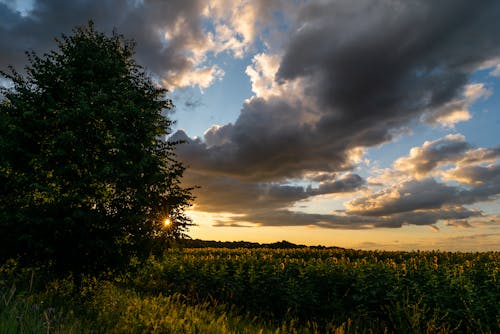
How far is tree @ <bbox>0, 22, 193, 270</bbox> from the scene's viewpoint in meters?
9.79

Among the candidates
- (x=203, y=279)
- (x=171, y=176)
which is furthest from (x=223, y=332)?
(x=203, y=279)

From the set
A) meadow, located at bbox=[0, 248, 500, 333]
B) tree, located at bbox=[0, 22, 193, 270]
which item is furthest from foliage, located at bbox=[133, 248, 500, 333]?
tree, located at bbox=[0, 22, 193, 270]

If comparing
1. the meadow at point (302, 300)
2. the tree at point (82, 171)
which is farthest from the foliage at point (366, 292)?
the tree at point (82, 171)

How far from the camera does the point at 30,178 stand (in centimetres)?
994

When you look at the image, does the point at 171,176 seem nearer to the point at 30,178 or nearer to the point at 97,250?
the point at 97,250

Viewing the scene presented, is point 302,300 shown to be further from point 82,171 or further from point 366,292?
point 82,171

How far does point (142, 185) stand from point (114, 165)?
97 cm

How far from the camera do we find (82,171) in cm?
1023

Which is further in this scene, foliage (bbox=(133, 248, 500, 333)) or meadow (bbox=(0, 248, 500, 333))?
foliage (bbox=(133, 248, 500, 333))

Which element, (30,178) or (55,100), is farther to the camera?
(55,100)

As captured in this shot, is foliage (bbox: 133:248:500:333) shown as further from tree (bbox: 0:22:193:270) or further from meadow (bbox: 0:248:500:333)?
tree (bbox: 0:22:193:270)

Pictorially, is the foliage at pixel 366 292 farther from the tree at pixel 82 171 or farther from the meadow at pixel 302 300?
the tree at pixel 82 171

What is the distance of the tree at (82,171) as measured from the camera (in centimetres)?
979

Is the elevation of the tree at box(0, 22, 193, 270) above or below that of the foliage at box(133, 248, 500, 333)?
above
